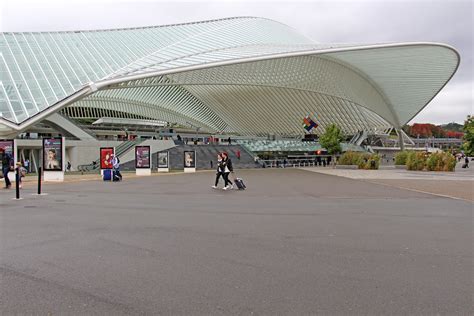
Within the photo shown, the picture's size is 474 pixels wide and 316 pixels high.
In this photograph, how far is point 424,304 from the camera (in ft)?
14.2

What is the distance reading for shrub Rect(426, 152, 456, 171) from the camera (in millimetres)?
34344

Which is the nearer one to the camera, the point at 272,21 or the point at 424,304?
the point at 424,304

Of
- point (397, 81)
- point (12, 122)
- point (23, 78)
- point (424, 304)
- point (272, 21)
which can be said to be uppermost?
point (272, 21)

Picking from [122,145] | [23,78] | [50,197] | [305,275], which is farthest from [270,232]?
[122,145]

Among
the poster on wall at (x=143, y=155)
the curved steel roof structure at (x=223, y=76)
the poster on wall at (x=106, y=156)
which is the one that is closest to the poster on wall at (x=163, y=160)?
the poster on wall at (x=143, y=155)

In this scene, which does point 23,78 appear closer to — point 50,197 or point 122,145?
point 122,145

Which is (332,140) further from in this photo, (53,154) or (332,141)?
(53,154)

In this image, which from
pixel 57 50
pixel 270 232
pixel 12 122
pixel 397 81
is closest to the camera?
pixel 270 232

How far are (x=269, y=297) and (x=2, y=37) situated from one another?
1706 inches

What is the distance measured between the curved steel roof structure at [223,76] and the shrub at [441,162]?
42.0ft

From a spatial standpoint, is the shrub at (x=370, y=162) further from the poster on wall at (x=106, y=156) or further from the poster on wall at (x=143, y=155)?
the poster on wall at (x=106, y=156)

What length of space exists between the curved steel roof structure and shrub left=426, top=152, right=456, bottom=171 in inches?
504

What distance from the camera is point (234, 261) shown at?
593cm

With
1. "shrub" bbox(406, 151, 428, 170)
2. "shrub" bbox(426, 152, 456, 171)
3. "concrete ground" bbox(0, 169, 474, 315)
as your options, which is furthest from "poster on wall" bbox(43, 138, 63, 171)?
"shrub" bbox(426, 152, 456, 171)
